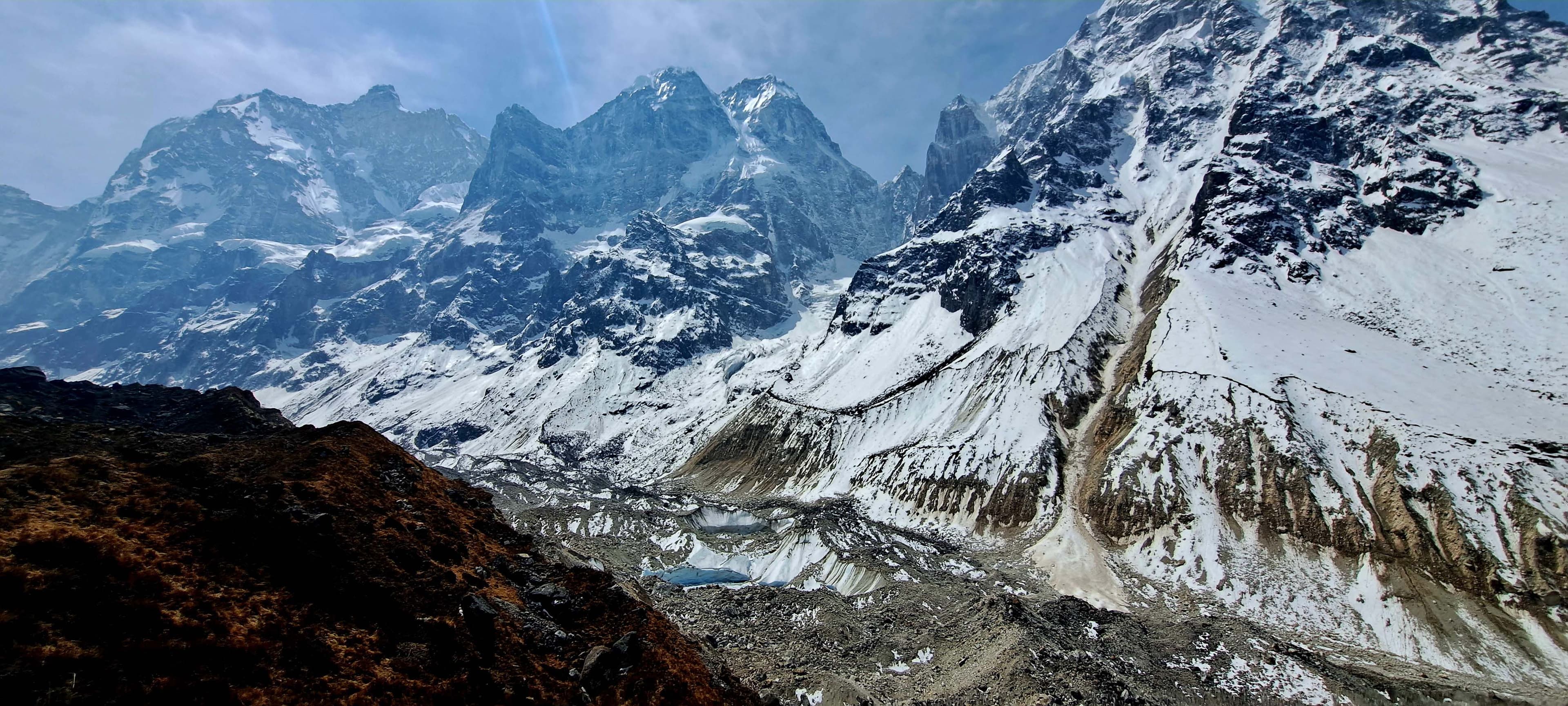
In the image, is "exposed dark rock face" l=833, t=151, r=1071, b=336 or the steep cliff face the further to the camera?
"exposed dark rock face" l=833, t=151, r=1071, b=336

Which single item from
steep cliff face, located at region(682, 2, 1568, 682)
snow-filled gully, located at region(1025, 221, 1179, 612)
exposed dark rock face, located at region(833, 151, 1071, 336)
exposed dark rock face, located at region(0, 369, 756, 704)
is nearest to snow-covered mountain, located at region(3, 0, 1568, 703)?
steep cliff face, located at region(682, 2, 1568, 682)

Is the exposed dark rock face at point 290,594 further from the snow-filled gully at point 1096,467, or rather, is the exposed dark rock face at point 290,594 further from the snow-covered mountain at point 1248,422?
the snow-filled gully at point 1096,467

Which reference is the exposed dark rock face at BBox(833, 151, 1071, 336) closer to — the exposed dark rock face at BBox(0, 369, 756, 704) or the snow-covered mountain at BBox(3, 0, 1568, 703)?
the snow-covered mountain at BBox(3, 0, 1568, 703)

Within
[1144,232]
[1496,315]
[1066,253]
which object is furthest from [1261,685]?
[1144,232]

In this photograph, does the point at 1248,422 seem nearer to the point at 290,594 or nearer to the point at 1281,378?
the point at 1281,378

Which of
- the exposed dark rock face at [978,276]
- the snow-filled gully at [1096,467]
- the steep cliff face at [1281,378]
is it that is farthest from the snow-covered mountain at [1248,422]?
the exposed dark rock face at [978,276]

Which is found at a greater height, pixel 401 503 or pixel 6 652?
pixel 401 503

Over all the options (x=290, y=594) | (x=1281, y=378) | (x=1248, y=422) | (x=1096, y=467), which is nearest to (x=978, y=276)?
(x=1096, y=467)

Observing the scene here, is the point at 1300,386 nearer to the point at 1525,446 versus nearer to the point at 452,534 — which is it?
the point at 1525,446
